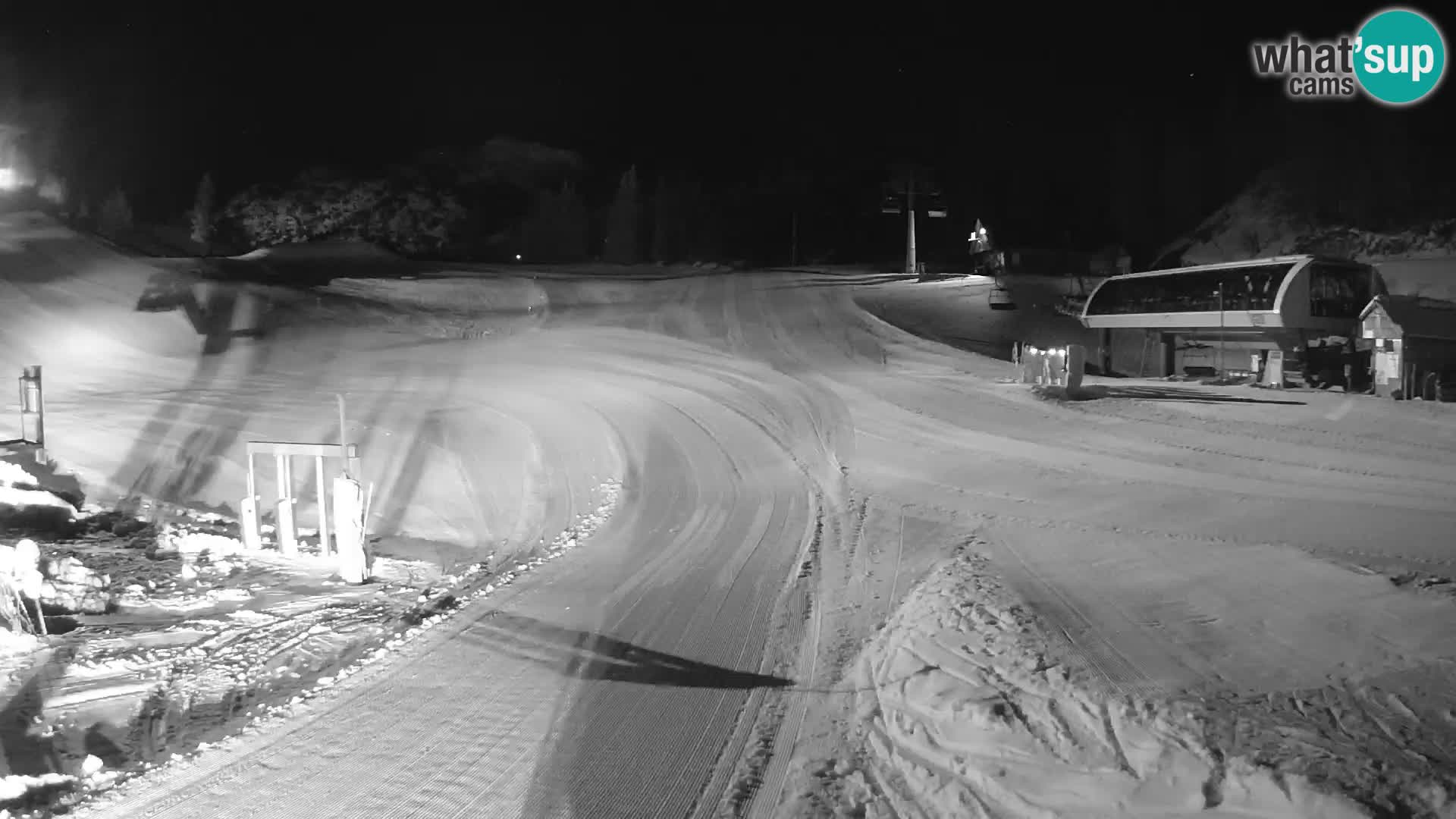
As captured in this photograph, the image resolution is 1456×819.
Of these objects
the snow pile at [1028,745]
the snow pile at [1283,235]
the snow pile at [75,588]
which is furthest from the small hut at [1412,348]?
the snow pile at [1283,235]

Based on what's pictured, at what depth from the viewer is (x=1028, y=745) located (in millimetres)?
4875

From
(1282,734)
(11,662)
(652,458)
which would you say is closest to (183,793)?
(11,662)

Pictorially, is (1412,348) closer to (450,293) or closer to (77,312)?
(450,293)

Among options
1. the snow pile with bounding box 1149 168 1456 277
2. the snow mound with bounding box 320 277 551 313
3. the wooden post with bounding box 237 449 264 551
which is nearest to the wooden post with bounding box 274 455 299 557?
the wooden post with bounding box 237 449 264 551

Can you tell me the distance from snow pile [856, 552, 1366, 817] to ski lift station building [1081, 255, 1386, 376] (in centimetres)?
2050

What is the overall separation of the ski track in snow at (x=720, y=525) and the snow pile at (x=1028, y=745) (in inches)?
10.3

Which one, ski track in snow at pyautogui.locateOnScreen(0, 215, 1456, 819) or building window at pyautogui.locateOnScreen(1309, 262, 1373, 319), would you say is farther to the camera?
building window at pyautogui.locateOnScreen(1309, 262, 1373, 319)

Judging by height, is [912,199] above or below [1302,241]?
above

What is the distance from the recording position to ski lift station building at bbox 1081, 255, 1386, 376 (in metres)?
24.4

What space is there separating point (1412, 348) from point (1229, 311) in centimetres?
649

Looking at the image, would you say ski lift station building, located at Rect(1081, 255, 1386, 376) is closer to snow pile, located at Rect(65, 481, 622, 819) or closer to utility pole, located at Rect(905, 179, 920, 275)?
utility pole, located at Rect(905, 179, 920, 275)

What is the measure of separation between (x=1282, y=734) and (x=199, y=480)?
14.5 m

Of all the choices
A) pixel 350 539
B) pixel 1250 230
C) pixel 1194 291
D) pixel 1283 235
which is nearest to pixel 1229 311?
pixel 1194 291

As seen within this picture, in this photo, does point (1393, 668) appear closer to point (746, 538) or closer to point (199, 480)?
point (746, 538)
